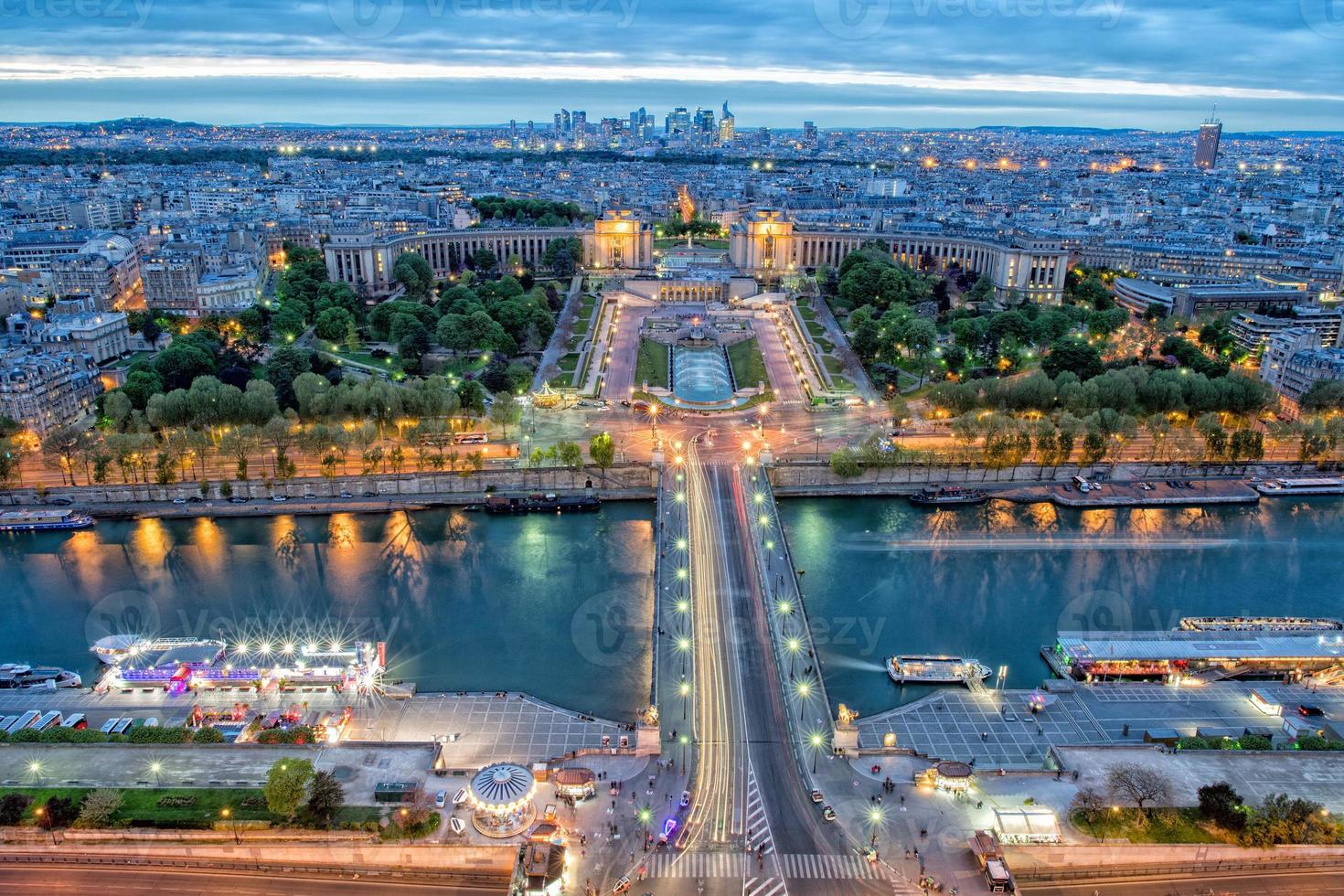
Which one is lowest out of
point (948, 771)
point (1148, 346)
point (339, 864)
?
point (339, 864)

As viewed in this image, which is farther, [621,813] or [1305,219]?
[1305,219]

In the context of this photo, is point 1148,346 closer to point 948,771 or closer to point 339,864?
point 948,771

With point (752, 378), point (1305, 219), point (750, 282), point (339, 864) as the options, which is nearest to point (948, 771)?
point (339, 864)

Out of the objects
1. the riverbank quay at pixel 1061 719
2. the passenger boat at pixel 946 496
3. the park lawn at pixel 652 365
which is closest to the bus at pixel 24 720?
the riverbank quay at pixel 1061 719

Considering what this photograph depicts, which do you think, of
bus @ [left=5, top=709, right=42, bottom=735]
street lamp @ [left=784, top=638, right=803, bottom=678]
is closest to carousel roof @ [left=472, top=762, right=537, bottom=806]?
street lamp @ [left=784, top=638, right=803, bottom=678]

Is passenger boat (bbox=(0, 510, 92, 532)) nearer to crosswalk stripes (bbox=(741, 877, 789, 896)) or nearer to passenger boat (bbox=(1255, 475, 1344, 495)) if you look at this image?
crosswalk stripes (bbox=(741, 877, 789, 896))

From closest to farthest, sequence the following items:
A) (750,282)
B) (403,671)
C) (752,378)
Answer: (403,671), (752,378), (750,282)

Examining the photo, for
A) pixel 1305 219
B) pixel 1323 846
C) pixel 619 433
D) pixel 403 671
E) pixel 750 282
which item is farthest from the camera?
pixel 1305 219
